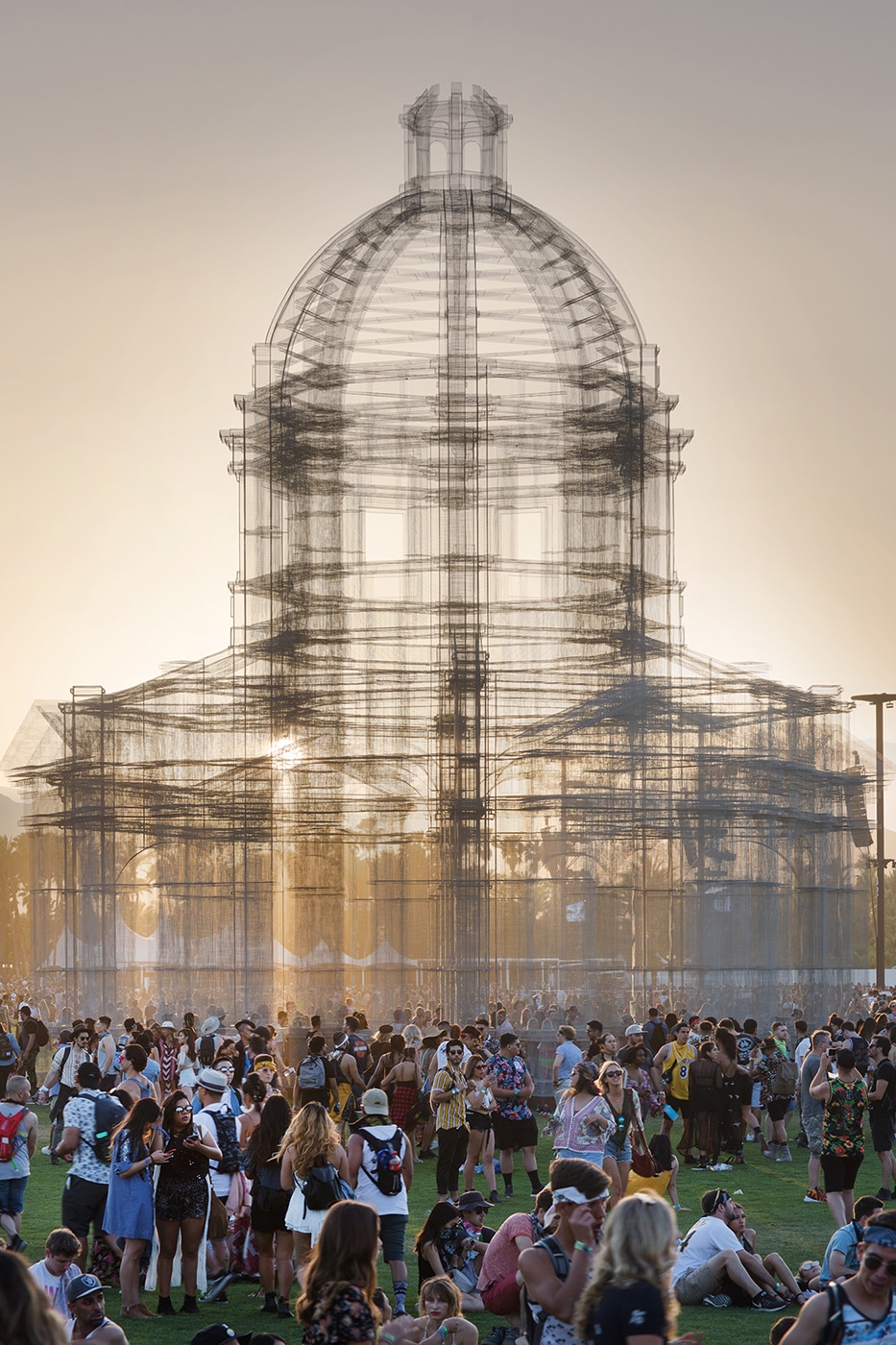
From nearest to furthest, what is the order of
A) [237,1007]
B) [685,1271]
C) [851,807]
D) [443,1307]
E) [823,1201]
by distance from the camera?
[443,1307]
[685,1271]
[823,1201]
[237,1007]
[851,807]

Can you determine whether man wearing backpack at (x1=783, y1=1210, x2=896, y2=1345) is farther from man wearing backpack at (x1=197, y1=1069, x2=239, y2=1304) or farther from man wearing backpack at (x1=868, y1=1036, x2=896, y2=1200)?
man wearing backpack at (x1=868, y1=1036, x2=896, y2=1200)

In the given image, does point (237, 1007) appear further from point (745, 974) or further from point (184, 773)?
point (745, 974)

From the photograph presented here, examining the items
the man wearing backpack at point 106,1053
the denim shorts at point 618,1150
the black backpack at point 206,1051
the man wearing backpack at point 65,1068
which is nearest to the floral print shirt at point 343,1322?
the denim shorts at point 618,1150

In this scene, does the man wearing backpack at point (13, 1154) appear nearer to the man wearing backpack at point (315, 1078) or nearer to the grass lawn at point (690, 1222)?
the grass lawn at point (690, 1222)

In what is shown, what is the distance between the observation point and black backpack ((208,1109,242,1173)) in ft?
44.0

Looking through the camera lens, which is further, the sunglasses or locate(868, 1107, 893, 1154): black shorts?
locate(868, 1107, 893, 1154): black shorts

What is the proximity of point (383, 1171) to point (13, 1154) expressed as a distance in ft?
11.6

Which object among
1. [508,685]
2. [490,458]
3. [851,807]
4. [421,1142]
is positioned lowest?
[421,1142]

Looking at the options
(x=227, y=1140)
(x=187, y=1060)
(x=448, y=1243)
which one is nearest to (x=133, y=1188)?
(x=227, y=1140)

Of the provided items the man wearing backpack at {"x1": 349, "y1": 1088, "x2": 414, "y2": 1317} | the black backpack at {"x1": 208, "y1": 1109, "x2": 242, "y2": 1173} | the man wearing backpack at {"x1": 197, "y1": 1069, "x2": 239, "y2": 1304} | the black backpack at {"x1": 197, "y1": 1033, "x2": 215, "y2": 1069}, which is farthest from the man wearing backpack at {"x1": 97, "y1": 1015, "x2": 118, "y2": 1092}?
the man wearing backpack at {"x1": 349, "y1": 1088, "x2": 414, "y2": 1317}

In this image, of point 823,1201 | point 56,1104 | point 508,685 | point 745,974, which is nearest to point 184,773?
point 508,685

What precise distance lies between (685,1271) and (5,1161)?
5192mm

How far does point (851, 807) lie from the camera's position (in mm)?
39281

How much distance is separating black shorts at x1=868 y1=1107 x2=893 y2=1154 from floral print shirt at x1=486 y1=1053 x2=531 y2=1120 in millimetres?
3499
